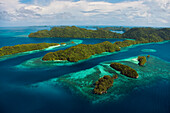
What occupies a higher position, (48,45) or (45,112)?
(48,45)

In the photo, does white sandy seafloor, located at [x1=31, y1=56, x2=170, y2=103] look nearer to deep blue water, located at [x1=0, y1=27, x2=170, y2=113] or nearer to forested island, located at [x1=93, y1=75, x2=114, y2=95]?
forested island, located at [x1=93, y1=75, x2=114, y2=95]

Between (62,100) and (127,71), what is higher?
(127,71)

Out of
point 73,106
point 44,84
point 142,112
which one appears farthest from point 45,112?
point 142,112

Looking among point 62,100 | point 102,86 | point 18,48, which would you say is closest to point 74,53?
point 102,86

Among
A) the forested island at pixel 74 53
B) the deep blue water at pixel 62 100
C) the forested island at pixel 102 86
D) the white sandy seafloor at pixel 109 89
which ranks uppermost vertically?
the forested island at pixel 74 53

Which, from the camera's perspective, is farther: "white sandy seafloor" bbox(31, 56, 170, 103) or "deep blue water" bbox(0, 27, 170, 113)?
"white sandy seafloor" bbox(31, 56, 170, 103)

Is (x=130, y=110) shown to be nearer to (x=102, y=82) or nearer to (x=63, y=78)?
(x=102, y=82)

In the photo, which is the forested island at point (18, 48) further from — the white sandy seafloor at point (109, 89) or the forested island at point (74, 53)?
the white sandy seafloor at point (109, 89)

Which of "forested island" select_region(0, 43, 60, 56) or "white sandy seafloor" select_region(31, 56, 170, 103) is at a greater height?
"forested island" select_region(0, 43, 60, 56)

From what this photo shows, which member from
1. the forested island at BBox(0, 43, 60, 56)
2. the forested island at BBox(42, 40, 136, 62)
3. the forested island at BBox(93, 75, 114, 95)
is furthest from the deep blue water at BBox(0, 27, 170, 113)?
the forested island at BBox(0, 43, 60, 56)

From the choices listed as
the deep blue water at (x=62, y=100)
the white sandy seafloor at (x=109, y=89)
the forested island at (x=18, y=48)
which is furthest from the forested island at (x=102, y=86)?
the forested island at (x=18, y=48)

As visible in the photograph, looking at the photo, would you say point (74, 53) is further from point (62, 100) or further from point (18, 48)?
point (18, 48)
